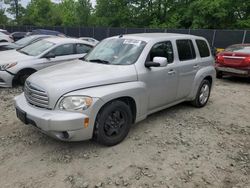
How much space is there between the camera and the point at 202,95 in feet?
20.4

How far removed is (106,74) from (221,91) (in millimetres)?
5225

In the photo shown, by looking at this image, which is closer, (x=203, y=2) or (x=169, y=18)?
(x=203, y=2)

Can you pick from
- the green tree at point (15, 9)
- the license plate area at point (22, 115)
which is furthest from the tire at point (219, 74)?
the green tree at point (15, 9)

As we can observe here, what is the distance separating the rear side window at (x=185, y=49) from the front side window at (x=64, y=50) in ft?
12.9

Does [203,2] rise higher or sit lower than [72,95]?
higher

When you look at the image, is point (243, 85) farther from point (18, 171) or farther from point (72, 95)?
point (18, 171)

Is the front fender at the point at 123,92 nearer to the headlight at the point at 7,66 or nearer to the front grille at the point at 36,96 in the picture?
the front grille at the point at 36,96

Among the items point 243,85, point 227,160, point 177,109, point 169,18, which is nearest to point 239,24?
point 169,18

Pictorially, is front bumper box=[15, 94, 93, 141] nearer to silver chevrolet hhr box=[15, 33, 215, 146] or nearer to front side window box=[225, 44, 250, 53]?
silver chevrolet hhr box=[15, 33, 215, 146]

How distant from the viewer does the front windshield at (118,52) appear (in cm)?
455

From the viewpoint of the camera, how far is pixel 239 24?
92.7ft

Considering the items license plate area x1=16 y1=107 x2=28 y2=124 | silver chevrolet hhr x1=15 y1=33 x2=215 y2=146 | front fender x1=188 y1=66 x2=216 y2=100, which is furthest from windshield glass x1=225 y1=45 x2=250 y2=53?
license plate area x1=16 y1=107 x2=28 y2=124

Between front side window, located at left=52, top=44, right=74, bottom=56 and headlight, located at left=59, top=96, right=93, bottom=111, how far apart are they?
461 cm

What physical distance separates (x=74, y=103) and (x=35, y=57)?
4.47 metres
